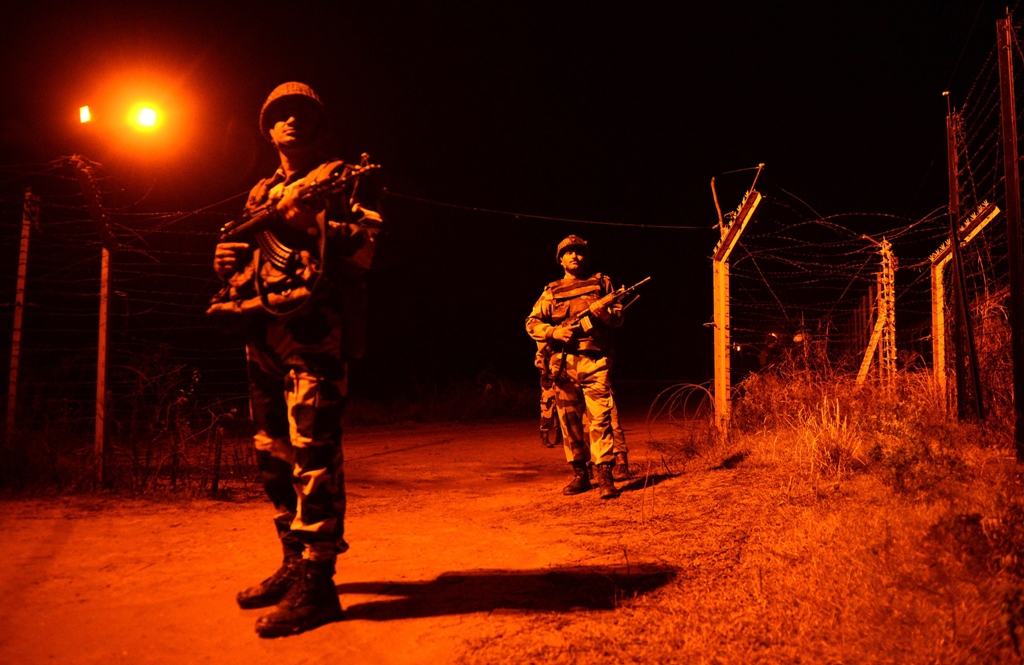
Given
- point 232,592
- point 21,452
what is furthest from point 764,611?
point 21,452

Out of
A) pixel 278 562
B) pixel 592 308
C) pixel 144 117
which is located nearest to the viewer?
pixel 278 562

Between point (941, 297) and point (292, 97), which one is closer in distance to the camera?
point (292, 97)

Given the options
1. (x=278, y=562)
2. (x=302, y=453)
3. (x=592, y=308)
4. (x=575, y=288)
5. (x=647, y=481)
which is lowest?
(x=278, y=562)

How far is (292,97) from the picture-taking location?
3.12m

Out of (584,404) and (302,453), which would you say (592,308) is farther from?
(302,453)

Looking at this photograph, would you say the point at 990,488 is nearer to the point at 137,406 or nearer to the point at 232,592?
the point at 232,592

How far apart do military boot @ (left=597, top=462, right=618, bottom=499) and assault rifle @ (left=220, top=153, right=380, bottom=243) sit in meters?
3.06

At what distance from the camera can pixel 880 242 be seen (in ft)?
29.5

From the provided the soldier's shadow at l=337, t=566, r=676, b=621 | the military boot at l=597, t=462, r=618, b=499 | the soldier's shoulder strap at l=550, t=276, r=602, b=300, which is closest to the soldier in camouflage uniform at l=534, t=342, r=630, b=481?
the military boot at l=597, t=462, r=618, b=499

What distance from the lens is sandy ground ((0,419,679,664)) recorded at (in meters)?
2.61

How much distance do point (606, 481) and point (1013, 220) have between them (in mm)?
3795

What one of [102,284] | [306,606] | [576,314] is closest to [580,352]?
[576,314]

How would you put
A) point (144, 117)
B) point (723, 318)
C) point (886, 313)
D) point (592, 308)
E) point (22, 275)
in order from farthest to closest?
point (886, 313) < point (144, 117) < point (723, 318) < point (22, 275) < point (592, 308)

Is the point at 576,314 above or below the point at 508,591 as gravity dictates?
above
